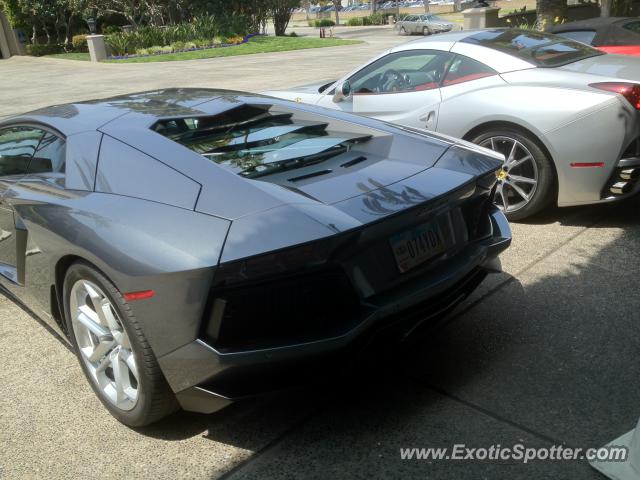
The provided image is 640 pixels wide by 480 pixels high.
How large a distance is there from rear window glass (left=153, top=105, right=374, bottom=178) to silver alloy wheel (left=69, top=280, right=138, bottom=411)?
2.63 feet

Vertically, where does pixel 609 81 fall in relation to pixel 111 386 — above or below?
above

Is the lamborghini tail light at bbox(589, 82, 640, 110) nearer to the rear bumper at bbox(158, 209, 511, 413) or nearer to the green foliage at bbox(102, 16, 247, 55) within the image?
the rear bumper at bbox(158, 209, 511, 413)

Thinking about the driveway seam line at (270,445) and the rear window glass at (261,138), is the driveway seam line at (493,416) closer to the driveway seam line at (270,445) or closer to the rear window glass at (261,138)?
the driveway seam line at (270,445)

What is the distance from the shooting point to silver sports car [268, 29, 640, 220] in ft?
15.0

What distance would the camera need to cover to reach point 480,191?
3.01 metres

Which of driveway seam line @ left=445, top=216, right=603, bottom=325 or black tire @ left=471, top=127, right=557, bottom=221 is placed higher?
black tire @ left=471, top=127, right=557, bottom=221

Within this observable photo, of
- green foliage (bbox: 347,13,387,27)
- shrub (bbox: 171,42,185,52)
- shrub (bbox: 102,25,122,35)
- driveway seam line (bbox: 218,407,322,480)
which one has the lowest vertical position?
driveway seam line (bbox: 218,407,322,480)

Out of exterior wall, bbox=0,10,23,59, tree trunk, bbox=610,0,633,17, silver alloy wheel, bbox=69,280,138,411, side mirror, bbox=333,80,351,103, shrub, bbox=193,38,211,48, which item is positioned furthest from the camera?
exterior wall, bbox=0,10,23,59

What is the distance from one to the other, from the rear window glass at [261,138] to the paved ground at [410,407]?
3.34ft

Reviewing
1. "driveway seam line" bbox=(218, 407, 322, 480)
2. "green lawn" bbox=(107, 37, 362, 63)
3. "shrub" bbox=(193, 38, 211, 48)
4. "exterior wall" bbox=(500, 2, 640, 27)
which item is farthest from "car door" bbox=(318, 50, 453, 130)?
"shrub" bbox=(193, 38, 211, 48)

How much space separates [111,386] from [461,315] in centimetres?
192

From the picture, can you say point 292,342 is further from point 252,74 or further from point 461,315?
point 252,74

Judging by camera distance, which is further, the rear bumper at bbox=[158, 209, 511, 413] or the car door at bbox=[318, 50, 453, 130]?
the car door at bbox=[318, 50, 453, 130]

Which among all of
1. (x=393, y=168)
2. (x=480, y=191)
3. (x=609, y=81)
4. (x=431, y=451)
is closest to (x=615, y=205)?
(x=609, y=81)
